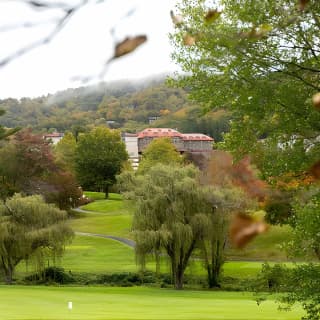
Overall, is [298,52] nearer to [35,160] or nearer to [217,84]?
[217,84]

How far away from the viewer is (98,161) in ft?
216

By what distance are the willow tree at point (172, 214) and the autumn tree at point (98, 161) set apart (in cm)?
3852

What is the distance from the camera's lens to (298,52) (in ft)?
32.8

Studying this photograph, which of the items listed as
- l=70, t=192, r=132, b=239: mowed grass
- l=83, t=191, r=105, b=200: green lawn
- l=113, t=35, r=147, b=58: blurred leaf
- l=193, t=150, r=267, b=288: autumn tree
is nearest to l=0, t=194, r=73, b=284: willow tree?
l=193, t=150, r=267, b=288: autumn tree

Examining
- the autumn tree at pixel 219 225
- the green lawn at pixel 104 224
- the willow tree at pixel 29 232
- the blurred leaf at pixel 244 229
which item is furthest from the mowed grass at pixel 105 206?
the blurred leaf at pixel 244 229

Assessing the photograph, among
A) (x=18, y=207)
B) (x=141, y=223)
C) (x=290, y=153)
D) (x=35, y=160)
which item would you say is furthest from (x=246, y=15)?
(x=35, y=160)

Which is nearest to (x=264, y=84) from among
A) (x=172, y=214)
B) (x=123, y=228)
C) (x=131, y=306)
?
(x=131, y=306)

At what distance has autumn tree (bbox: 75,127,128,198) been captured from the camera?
2616 inches

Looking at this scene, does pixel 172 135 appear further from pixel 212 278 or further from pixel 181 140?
pixel 212 278

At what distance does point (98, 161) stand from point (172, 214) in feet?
133

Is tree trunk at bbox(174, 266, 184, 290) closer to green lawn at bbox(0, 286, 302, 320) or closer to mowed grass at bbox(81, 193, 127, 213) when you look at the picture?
green lawn at bbox(0, 286, 302, 320)

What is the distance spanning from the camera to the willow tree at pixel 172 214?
1001 inches

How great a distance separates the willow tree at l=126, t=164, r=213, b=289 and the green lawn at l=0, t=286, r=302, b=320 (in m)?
1.79

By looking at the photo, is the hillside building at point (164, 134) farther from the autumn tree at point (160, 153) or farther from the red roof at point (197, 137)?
the autumn tree at point (160, 153)
